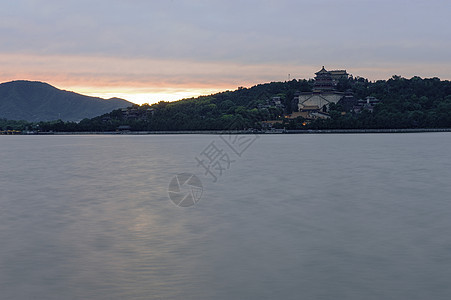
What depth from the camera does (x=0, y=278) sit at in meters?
9.54

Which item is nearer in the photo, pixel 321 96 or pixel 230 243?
pixel 230 243

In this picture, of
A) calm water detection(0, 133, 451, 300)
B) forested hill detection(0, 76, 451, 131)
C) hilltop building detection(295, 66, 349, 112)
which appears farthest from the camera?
hilltop building detection(295, 66, 349, 112)

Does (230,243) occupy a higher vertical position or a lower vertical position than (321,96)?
lower

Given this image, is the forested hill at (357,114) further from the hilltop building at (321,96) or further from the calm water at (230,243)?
the calm water at (230,243)

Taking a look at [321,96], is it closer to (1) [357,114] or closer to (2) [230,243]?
(1) [357,114]

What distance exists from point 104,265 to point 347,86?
18573cm

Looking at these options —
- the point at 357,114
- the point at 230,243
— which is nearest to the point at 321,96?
the point at 357,114

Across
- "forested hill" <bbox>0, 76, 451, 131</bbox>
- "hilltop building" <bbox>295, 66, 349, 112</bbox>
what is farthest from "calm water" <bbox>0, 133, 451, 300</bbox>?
"hilltop building" <bbox>295, 66, 349, 112</bbox>

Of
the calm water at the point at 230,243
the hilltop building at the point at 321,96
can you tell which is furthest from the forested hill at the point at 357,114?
the calm water at the point at 230,243

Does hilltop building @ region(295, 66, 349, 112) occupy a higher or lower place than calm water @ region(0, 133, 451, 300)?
higher

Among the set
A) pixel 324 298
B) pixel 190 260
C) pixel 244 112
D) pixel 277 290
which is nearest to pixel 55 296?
pixel 190 260

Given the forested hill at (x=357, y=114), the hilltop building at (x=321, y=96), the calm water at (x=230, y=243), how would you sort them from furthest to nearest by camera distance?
the hilltop building at (x=321, y=96), the forested hill at (x=357, y=114), the calm water at (x=230, y=243)

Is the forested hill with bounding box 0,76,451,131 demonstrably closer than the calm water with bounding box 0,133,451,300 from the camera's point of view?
No

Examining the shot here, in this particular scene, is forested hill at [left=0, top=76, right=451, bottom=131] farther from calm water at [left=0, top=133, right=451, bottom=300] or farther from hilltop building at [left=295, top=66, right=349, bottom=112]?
calm water at [left=0, top=133, right=451, bottom=300]
